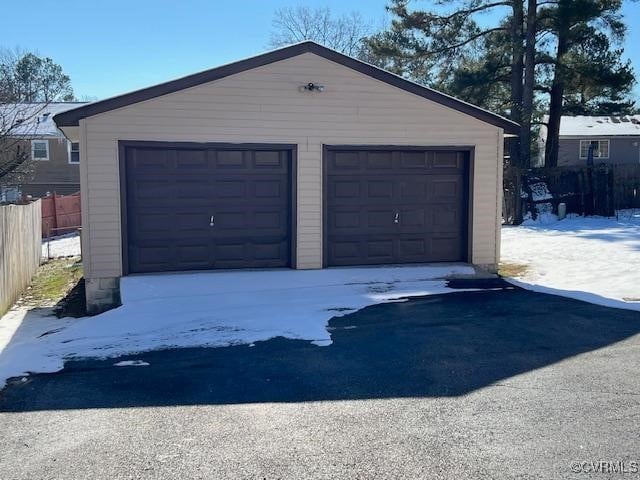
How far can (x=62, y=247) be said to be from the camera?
19703 millimetres

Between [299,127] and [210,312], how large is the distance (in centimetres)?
357

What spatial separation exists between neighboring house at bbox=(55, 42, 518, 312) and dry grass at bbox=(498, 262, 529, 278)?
0.55 meters

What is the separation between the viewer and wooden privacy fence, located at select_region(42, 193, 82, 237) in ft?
74.6

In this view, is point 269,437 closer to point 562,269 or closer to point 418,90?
point 418,90

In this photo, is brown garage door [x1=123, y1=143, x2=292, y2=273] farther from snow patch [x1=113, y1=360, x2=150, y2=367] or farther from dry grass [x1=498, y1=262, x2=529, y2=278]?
dry grass [x1=498, y1=262, x2=529, y2=278]

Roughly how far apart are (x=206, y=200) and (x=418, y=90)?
4063mm

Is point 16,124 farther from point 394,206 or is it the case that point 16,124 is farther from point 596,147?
point 596,147

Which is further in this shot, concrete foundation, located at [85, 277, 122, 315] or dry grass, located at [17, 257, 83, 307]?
dry grass, located at [17, 257, 83, 307]

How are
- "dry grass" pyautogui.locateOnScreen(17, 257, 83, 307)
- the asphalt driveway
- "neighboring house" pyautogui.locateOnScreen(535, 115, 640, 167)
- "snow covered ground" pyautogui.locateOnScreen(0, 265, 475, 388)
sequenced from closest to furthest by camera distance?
the asphalt driveway < "snow covered ground" pyautogui.locateOnScreen(0, 265, 475, 388) < "dry grass" pyautogui.locateOnScreen(17, 257, 83, 307) < "neighboring house" pyautogui.locateOnScreen(535, 115, 640, 167)

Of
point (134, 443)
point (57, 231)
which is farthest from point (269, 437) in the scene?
point (57, 231)

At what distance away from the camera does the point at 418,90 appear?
10852mm

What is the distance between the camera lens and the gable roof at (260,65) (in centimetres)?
957

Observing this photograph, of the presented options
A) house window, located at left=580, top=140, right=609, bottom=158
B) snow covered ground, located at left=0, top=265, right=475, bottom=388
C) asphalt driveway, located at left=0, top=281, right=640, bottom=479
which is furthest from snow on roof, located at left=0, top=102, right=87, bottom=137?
house window, located at left=580, top=140, right=609, bottom=158

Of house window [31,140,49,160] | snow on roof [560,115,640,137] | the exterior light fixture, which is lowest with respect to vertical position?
the exterior light fixture
